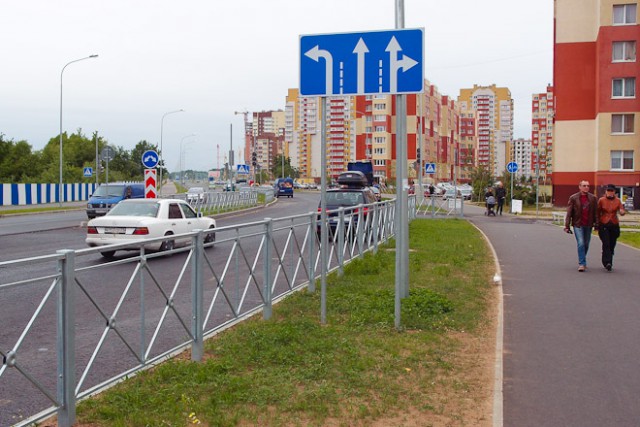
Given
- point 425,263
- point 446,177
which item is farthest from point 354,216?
point 446,177

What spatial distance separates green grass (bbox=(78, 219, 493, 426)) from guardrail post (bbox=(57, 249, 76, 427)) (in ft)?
0.47

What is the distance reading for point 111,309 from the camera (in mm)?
5227

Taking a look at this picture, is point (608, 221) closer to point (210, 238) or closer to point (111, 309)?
point (210, 238)

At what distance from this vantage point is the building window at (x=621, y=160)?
A: 44.8 m

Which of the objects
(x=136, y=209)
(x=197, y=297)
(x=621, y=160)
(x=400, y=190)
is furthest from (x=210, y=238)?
(x=621, y=160)

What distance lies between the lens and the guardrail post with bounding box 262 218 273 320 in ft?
26.7

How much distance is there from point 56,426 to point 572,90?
160 ft

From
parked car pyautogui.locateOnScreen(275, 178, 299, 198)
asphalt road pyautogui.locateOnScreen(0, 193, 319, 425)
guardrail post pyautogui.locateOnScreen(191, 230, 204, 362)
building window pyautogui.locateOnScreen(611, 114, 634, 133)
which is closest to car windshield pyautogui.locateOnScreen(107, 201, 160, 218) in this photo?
asphalt road pyautogui.locateOnScreen(0, 193, 319, 425)

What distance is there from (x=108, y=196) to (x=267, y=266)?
22.2m

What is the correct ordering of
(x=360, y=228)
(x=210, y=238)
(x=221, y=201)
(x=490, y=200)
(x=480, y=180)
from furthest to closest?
1. (x=480, y=180)
2. (x=221, y=201)
3. (x=490, y=200)
4. (x=360, y=228)
5. (x=210, y=238)

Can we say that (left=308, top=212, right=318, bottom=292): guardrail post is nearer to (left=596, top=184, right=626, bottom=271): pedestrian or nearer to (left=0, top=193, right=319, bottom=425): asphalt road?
(left=0, top=193, right=319, bottom=425): asphalt road

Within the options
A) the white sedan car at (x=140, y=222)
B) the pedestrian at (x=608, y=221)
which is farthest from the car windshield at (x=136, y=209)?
the pedestrian at (x=608, y=221)

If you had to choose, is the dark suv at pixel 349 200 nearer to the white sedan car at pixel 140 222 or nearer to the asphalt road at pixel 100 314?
the white sedan car at pixel 140 222

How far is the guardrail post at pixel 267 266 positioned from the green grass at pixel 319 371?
6.3 inches
